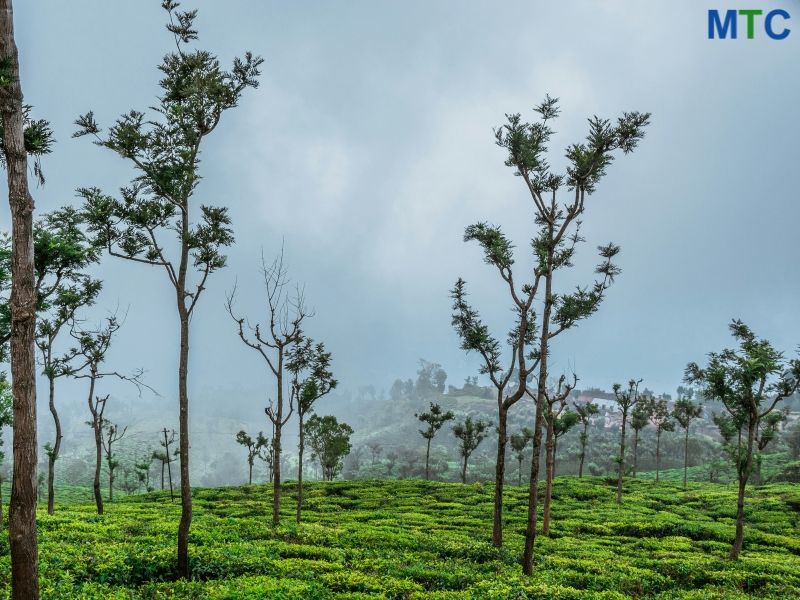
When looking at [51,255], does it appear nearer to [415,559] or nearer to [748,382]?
[415,559]

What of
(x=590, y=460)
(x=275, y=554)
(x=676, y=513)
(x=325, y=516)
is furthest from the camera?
(x=590, y=460)

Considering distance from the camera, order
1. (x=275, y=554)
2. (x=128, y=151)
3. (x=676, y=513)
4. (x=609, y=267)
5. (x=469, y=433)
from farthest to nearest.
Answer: (x=469, y=433), (x=676, y=513), (x=609, y=267), (x=275, y=554), (x=128, y=151)

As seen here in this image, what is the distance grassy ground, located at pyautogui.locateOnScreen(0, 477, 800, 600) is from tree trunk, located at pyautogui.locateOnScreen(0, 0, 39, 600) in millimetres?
2322

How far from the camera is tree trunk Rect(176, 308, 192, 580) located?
35.5ft

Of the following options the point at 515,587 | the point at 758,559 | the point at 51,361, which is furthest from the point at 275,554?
the point at 758,559

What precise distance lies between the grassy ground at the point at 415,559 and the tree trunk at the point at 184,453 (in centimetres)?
58

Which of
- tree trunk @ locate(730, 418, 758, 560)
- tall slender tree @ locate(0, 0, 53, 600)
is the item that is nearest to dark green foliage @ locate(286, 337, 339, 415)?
tall slender tree @ locate(0, 0, 53, 600)

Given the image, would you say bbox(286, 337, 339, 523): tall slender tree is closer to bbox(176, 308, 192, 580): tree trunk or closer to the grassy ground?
the grassy ground

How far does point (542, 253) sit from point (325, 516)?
20481 millimetres

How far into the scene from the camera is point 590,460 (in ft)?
300

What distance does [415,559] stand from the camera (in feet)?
46.9

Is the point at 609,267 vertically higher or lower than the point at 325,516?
higher

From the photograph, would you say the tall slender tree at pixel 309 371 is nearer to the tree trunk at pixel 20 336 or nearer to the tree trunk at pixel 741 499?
the tree trunk at pixel 20 336

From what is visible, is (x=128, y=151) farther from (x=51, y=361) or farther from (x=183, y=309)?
(x=51, y=361)
